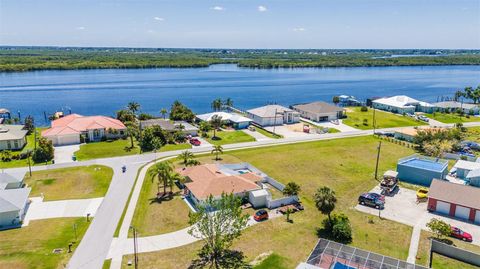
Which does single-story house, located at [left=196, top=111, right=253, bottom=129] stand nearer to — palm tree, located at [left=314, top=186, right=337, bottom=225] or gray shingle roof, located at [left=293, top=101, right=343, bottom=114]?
gray shingle roof, located at [left=293, top=101, right=343, bottom=114]

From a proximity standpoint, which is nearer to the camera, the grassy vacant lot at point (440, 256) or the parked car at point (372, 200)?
the grassy vacant lot at point (440, 256)

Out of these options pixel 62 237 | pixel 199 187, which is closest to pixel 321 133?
pixel 199 187

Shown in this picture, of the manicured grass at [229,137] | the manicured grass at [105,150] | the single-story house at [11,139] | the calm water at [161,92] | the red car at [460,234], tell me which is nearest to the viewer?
the red car at [460,234]

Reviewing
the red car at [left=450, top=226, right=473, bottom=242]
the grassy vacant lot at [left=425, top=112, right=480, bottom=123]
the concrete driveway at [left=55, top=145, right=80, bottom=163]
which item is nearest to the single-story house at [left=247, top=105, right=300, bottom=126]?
the grassy vacant lot at [left=425, top=112, right=480, bottom=123]

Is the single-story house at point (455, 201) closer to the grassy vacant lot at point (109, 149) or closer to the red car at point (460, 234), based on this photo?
the red car at point (460, 234)

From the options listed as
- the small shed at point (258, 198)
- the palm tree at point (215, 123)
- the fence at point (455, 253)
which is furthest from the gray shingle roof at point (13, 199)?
the fence at point (455, 253)

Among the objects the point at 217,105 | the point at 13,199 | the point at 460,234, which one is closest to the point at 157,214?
the point at 13,199

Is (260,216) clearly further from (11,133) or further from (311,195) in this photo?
(11,133)
